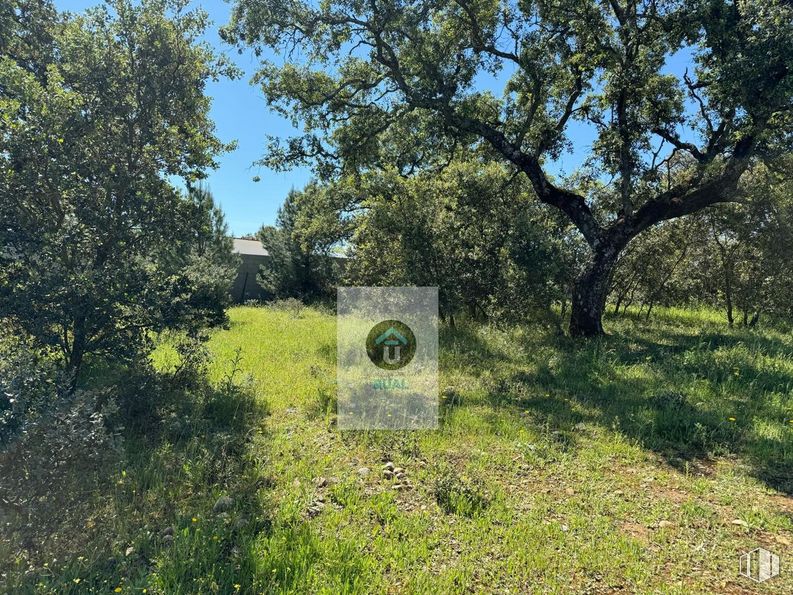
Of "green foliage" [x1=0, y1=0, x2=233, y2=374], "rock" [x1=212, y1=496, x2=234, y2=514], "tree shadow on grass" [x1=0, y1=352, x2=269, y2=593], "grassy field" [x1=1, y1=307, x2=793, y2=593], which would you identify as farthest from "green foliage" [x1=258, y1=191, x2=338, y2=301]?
"rock" [x1=212, y1=496, x2=234, y2=514]

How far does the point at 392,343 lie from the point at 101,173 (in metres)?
5.02

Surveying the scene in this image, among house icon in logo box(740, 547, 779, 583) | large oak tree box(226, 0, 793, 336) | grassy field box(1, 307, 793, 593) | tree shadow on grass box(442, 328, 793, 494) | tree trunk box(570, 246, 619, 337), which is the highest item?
large oak tree box(226, 0, 793, 336)

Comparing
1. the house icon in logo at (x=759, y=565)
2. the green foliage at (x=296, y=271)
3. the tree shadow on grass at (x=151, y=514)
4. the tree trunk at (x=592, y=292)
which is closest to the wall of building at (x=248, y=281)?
the green foliage at (x=296, y=271)

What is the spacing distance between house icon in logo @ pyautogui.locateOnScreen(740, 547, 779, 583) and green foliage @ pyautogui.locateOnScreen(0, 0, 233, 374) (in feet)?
15.8

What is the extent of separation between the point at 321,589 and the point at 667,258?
11190 mm

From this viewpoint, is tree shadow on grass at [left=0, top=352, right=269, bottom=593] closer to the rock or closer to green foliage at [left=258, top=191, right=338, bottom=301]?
the rock

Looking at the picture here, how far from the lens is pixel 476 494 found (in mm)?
2855

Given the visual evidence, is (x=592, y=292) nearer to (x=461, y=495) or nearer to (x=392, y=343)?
(x=392, y=343)

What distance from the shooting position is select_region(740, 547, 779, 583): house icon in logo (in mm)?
2168

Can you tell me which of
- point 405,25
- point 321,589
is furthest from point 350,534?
point 405,25

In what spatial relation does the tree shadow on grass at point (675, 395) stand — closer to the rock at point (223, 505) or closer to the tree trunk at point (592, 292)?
the tree trunk at point (592, 292)

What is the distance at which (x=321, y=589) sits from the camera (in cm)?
201

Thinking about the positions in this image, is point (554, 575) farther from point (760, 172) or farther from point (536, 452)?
point (760, 172)

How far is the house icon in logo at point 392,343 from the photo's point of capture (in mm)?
6984
